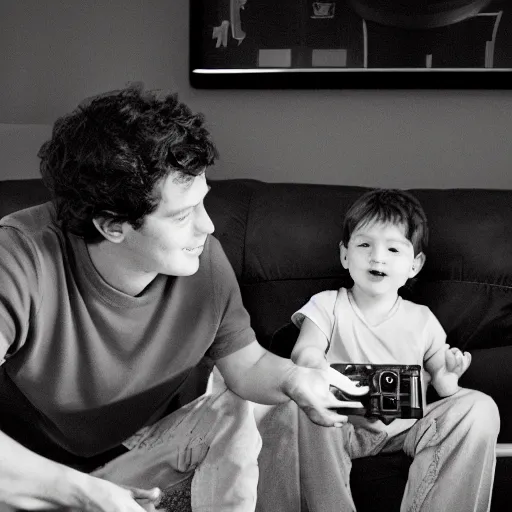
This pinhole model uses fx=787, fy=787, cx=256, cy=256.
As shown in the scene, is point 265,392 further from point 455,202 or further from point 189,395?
point 455,202

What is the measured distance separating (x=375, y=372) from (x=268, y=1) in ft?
4.79

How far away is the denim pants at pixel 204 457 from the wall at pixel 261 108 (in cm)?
134

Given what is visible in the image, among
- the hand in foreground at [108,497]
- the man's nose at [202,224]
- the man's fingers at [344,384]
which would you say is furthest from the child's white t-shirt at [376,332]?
the hand in foreground at [108,497]

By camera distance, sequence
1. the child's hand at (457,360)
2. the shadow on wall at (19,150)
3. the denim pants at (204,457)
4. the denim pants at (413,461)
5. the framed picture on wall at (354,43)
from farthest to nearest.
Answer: the framed picture on wall at (354,43) → the shadow on wall at (19,150) → the child's hand at (457,360) → the denim pants at (413,461) → the denim pants at (204,457)

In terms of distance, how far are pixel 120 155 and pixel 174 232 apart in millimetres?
156

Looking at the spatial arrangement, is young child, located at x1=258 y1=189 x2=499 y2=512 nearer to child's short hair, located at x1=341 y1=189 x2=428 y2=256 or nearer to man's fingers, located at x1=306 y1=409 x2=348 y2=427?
child's short hair, located at x1=341 y1=189 x2=428 y2=256

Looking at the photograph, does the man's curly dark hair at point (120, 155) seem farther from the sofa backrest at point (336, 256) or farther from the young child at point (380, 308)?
the sofa backrest at point (336, 256)

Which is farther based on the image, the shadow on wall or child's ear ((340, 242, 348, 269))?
the shadow on wall

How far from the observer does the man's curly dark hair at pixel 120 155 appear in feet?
4.10

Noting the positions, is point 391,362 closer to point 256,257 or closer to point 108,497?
point 256,257

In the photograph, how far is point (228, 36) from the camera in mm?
2551

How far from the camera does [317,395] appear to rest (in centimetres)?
141

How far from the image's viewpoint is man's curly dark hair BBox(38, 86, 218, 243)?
4.10ft

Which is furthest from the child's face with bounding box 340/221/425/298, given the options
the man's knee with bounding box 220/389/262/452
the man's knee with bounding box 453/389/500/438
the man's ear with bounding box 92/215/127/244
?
the man's ear with bounding box 92/215/127/244
